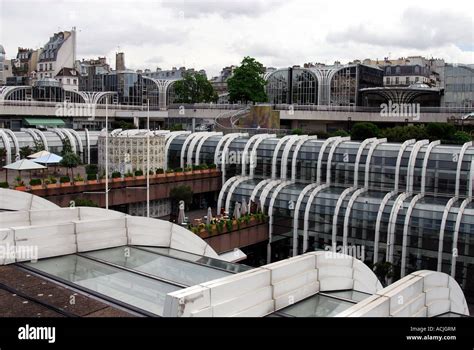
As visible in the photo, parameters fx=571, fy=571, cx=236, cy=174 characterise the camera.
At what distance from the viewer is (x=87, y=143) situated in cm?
5241

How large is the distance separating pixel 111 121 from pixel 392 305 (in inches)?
3023

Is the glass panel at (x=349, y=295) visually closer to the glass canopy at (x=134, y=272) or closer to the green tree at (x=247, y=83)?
the glass canopy at (x=134, y=272)

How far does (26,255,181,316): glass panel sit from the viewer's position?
379 inches

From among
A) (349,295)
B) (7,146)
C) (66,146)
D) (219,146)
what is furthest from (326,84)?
(349,295)

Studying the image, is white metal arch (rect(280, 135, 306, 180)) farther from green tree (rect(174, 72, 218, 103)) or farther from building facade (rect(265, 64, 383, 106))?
green tree (rect(174, 72, 218, 103))

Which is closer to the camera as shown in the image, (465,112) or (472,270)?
(472,270)

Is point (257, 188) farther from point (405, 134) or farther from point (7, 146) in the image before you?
point (7, 146)

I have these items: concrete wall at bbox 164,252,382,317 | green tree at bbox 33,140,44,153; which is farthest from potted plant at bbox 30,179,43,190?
concrete wall at bbox 164,252,382,317

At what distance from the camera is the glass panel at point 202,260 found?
12.3 meters

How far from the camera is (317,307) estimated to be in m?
10.6

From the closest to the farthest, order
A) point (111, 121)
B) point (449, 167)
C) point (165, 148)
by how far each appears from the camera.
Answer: point (449, 167) → point (165, 148) → point (111, 121)

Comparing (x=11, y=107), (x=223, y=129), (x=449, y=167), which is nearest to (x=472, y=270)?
(x=449, y=167)
